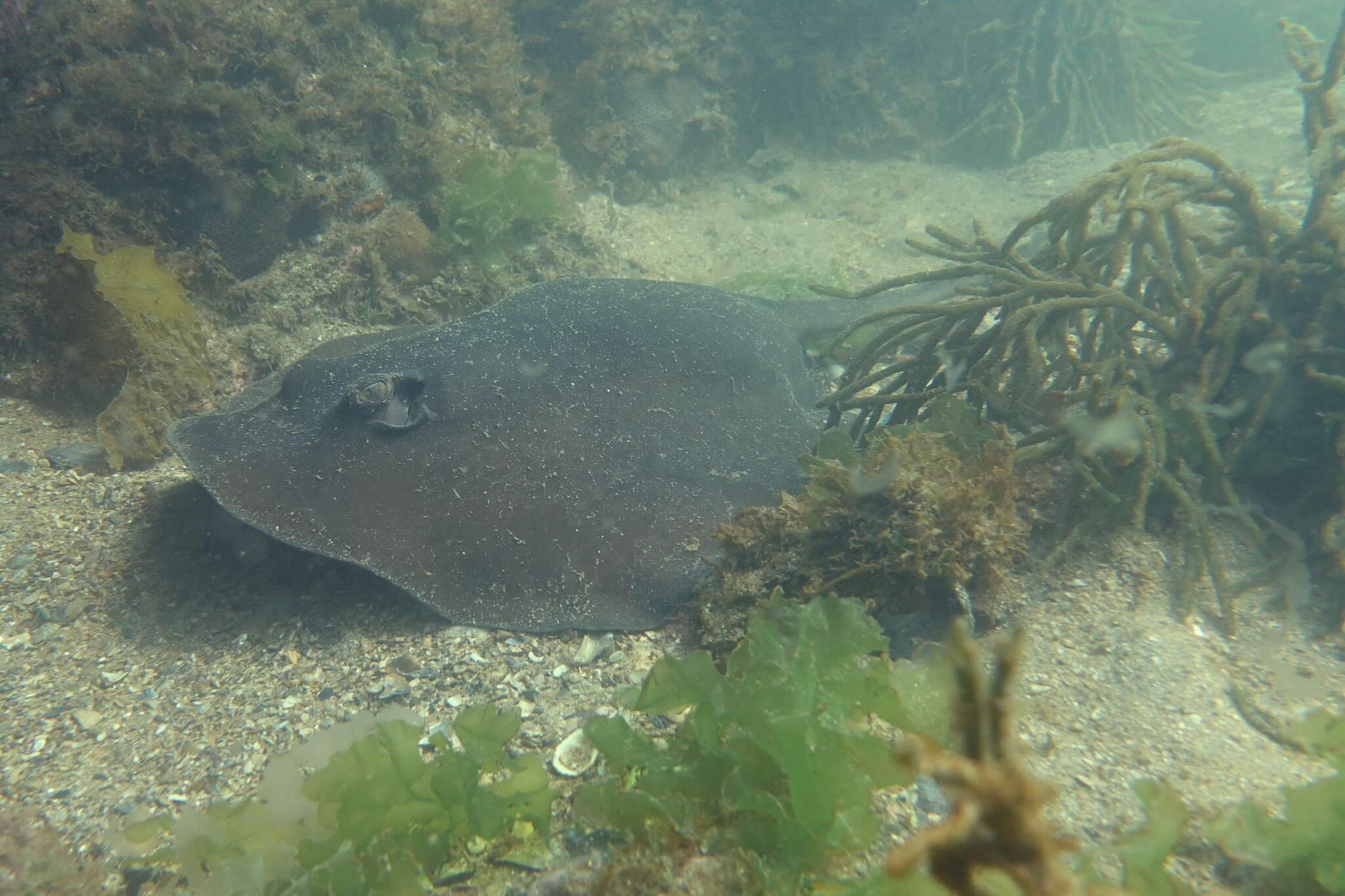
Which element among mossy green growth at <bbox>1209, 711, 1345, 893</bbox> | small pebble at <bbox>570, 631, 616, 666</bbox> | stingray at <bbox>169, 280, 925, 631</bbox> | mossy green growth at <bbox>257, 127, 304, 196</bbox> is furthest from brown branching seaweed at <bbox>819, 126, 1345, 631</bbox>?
mossy green growth at <bbox>257, 127, 304, 196</bbox>

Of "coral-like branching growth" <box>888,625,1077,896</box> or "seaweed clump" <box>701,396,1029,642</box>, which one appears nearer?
"coral-like branching growth" <box>888,625,1077,896</box>

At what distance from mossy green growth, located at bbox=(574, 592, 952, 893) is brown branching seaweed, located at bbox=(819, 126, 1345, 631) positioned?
77.4 inches

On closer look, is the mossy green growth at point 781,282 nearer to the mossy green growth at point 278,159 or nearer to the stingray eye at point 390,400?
the mossy green growth at point 278,159

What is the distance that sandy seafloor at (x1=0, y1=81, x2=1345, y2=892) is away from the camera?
2.57 m

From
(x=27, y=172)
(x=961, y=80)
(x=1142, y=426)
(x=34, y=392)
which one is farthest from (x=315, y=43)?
(x=961, y=80)

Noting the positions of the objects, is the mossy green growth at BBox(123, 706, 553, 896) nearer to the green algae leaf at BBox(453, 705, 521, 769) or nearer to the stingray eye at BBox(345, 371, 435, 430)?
the green algae leaf at BBox(453, 705, 521, 769)

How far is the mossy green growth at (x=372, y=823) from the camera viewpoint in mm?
2121

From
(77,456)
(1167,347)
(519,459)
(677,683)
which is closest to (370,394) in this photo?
(519,459)

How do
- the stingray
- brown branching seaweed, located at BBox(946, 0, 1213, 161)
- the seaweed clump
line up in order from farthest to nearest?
brown branching seaweed, located at BBox(946, 0, 1213, 161), the stingray, the seaweed clump

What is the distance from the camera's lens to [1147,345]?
15.4ft

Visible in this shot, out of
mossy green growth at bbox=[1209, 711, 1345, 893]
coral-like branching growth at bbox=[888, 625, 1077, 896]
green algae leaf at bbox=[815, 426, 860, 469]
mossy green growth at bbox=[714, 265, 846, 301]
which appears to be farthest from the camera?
mossy green growth at bbox=[714, 265, 846, 301]

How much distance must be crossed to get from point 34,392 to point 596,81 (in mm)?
8920

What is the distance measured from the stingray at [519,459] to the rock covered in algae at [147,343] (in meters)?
1.01

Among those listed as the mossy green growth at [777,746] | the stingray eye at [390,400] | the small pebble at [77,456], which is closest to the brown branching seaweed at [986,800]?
the mossy green growth at [777,746]
